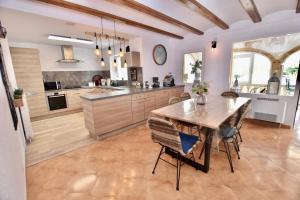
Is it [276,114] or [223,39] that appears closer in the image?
[276,114]

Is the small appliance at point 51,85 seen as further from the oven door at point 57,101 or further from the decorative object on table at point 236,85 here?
the decorative object on table at point 236,85

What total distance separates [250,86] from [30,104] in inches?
249

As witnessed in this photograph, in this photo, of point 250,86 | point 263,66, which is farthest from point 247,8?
point 250,86

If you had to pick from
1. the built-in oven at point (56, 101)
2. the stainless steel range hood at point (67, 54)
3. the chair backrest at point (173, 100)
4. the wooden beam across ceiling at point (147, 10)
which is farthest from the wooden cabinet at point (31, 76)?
the chair backrest at point (173, 100)

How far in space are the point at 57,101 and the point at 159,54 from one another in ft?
12.0

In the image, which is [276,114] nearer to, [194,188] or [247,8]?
[247,8]

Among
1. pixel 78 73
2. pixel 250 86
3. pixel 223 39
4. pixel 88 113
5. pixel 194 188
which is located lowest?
pixel 194 188

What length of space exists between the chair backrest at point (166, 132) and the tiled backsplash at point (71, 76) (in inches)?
192

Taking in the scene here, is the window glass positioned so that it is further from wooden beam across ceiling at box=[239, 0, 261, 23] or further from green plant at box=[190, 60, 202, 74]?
green plant at box=[190, 60, 202, 74]

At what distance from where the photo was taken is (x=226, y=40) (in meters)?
3.87

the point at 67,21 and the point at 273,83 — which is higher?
the point at 67,21

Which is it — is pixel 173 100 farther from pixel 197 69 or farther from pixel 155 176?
pixel 197 69

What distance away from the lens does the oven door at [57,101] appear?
439cm

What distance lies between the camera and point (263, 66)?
12.2ft
